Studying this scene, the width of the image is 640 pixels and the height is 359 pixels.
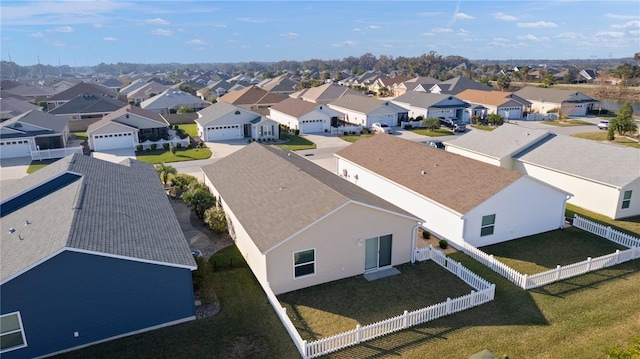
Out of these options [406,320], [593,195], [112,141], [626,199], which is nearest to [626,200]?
[626,199]

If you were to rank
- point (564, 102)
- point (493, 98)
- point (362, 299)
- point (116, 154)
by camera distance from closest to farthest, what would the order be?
point (362, 299)
point (116, 154)
point (493, 98)
point (564, 102)

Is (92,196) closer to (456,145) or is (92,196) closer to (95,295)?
(95,295)

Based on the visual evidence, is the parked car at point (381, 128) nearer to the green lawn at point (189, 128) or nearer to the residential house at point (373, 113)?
the residential house at point (373, 113)

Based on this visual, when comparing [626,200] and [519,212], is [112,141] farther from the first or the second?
[626,200]

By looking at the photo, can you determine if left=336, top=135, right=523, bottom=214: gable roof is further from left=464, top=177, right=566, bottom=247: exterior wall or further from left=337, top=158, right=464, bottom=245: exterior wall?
left=464, top=177, right=566, bottom=247: exterior wall

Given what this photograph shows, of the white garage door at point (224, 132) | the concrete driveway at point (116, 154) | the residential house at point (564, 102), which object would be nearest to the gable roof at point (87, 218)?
the concrete driveway at point (116, 154)
